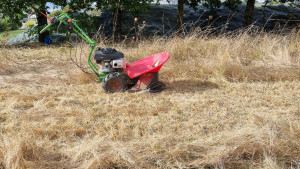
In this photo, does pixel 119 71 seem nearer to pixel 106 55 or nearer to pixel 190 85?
pixel 106 55

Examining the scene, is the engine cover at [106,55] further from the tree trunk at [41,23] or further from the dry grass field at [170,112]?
the tree trunk at [41,23]

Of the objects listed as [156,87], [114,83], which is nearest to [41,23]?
[114,83]

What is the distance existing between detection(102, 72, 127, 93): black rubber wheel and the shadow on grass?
71cm

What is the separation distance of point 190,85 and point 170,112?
121 centimetres

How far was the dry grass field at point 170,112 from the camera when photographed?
2.44 meters

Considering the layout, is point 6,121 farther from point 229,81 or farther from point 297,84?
point 297,84

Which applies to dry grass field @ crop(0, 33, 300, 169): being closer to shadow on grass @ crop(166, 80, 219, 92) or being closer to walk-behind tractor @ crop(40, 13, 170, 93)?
shadow on grass @ crop(166, 80, 219, 92)

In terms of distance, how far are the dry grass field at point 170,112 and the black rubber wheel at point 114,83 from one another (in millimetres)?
132

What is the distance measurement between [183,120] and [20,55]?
471cm

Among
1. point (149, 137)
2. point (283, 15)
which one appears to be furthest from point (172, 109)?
point (283, 15)

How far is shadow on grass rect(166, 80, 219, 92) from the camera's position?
4465 millimetres

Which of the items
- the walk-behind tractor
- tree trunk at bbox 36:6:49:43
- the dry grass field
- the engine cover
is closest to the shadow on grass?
the dry grass field

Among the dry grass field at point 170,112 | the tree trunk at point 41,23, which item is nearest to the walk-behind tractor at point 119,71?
the dry grass field at point 170,112

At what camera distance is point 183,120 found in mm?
3334
